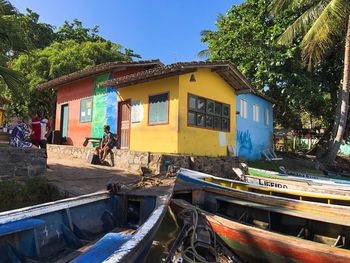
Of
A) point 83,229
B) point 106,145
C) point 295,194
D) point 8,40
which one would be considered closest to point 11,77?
point 8,40

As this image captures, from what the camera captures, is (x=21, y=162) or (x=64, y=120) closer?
(x=21, y=162)

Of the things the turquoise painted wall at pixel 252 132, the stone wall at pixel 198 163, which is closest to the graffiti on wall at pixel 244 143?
the turquoise painted wall at pixel 252 132

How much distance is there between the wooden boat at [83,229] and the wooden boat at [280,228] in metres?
1.22

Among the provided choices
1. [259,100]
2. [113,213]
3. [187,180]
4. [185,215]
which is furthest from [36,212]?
[259,100]

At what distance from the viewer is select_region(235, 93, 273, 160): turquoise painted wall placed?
17.4m

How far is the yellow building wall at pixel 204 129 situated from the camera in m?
12.2

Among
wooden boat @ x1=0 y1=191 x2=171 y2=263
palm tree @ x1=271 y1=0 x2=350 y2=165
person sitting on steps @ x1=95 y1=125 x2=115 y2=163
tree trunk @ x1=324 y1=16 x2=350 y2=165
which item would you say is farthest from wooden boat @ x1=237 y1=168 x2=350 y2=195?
palm tree @ x1=271 y1=0 x2=350 y2=165

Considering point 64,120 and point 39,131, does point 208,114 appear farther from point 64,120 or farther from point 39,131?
point 64,120

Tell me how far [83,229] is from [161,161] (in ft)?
20.1

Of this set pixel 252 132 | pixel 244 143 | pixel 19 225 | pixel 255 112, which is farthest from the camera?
pixel 255 112

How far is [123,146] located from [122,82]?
2.91 metres

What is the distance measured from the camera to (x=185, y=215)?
6.05 m

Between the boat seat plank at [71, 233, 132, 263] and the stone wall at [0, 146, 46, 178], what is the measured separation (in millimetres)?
4587

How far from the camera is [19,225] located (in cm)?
380
